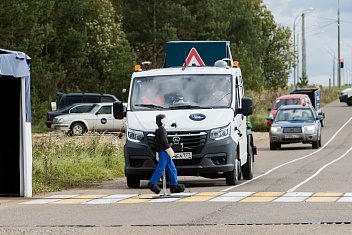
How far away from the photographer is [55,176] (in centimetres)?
1830

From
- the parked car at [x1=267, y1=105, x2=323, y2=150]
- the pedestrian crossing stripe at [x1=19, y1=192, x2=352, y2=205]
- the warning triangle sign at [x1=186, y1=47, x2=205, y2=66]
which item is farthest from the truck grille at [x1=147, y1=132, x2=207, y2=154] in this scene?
the parked car at [x1=267, y1=105, x2=323, y2=150]

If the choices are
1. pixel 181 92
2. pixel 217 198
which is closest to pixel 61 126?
pixel 181 92

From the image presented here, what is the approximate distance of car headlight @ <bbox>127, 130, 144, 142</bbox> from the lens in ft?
50.7

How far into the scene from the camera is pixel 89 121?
38688 mm

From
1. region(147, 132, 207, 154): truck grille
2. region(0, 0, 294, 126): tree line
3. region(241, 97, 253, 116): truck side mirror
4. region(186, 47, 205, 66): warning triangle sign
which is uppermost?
region(0, 0, 294, 126): tree line

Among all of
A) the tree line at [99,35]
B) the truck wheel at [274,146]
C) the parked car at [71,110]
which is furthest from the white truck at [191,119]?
the tree line at [99,35]

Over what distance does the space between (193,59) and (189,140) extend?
4782mm

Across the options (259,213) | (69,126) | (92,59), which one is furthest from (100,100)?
(259,213)

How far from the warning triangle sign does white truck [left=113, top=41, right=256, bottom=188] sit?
2086mm

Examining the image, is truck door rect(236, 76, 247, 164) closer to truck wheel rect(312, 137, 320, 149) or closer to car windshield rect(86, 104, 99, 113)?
truck wheel rect(312, 137, 320, 149)

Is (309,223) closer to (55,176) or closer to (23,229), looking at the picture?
(23,229)

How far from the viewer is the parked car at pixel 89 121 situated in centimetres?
3850

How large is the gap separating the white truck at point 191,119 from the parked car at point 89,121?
2164 cm

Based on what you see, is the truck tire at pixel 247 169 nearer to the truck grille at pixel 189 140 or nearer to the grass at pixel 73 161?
the truck grille at pixel 189 140
